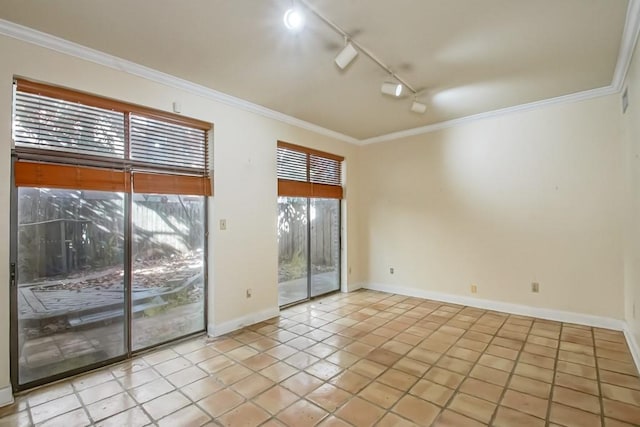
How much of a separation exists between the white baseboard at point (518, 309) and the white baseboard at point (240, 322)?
2.26 m

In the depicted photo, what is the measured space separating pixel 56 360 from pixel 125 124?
7.23ft

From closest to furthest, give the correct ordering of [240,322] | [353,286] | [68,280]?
[68,280], [240,322], [353,286]

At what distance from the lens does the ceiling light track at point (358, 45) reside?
2.21 m

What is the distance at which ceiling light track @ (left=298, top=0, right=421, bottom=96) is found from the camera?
2211mm

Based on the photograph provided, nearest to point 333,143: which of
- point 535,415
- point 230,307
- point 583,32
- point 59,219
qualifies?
point 230,307

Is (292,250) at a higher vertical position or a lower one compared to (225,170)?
lower

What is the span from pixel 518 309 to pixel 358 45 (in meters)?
3.97

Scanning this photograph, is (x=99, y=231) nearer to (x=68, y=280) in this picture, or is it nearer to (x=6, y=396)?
(x=68, y=280)

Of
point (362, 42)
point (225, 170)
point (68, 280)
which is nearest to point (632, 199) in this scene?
point (362, 42)

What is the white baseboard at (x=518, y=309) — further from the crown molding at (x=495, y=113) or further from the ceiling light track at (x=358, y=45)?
the ceiling light track at (x=358, y=45)

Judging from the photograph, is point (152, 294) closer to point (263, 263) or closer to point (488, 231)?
point (263, 263)

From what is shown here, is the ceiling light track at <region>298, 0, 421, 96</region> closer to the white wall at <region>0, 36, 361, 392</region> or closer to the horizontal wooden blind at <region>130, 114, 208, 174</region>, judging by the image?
the white wall at <region>0, 36, 361, 392</region>

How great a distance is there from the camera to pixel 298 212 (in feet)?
16.3

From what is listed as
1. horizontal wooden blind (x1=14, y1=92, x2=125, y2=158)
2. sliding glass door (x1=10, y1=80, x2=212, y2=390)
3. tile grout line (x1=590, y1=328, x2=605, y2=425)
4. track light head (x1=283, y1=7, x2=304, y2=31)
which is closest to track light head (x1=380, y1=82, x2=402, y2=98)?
track light head (x1=283, y1=7, x2=304, y2=31)
